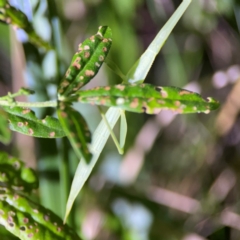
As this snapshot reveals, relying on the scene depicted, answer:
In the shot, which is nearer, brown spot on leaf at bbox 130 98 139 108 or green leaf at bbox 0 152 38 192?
brown spot on leaf at bbox 130 98 139 108

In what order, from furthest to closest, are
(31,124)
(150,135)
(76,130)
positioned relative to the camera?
(150,135) → (31,124) → (76,130)

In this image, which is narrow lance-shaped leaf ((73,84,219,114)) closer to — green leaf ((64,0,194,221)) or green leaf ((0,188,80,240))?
green leaf ((64,0,194,221))

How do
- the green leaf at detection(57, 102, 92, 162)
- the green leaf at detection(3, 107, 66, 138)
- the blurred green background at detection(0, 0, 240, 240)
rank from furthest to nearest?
1. the blurred green background at detection(0, 0, 240, 240)
2. the green leaf at detection(3, 107, 66, 138)
3. the green leaf at detection(57, 102, 92, 162)

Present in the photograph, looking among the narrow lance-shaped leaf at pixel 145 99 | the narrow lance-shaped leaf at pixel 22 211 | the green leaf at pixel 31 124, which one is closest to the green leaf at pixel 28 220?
the narrow lance-shaped leaf at pixel 22 211

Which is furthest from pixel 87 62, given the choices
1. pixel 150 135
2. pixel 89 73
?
pixel 150 135

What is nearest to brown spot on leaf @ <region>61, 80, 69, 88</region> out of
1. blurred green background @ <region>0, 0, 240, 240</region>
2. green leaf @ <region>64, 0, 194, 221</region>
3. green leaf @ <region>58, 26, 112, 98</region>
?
green leaf @ <region>58, 26, 112, 98</region>

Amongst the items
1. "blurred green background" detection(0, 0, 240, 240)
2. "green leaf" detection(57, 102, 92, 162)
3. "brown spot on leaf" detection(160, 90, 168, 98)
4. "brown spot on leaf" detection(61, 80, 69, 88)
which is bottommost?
"blurred green background" detection(0, 0, 240, 240)

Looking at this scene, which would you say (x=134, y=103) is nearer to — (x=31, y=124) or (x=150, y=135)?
(x=31, y=124)

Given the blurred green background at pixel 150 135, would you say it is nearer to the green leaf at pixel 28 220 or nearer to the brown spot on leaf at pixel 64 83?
the green leaf at pixel 28 220
